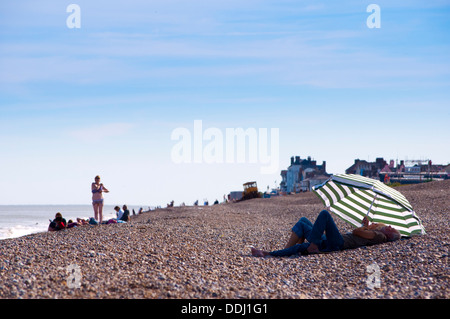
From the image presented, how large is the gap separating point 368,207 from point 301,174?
116 m

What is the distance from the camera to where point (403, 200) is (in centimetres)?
1166

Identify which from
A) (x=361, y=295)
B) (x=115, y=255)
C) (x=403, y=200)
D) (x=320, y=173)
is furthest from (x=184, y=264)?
(x=320, y=173)

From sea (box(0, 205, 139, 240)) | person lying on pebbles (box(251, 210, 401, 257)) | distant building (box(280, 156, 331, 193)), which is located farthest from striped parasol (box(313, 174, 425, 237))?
distant building (box(280, 156, 331, 193))

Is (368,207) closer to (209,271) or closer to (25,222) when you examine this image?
(209,271)

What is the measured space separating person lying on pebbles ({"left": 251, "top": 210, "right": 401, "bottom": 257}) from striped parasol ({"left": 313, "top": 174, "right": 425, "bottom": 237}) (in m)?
0.30

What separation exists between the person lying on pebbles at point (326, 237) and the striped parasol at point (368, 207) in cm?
30

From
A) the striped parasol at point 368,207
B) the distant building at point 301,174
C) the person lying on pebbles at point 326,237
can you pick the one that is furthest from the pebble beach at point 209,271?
the distant building at point 301,174

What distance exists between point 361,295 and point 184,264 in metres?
3.64

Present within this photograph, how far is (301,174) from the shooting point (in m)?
126

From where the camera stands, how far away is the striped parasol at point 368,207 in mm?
11844

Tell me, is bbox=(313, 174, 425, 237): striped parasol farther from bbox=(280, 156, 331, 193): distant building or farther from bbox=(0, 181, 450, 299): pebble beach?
bbox=(280, 156, 331, 193): distant building

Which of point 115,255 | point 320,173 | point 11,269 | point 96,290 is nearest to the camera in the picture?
point 96,290
